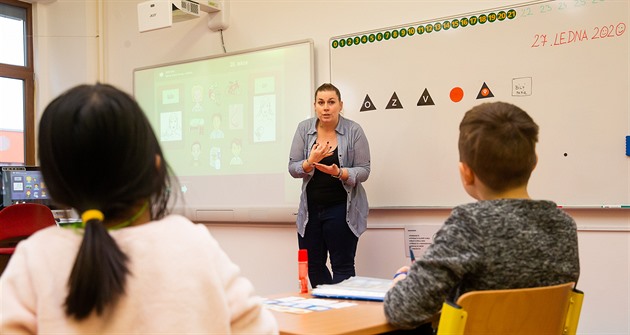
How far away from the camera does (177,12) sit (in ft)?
16.6

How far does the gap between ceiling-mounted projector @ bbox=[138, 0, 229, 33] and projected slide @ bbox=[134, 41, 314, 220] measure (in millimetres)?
322

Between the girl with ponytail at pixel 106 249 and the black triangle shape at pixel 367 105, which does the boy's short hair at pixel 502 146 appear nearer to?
the girl with ponytail at pixel 106 249

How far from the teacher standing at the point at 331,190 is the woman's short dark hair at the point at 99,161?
2880mm

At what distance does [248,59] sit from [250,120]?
1.48 feet

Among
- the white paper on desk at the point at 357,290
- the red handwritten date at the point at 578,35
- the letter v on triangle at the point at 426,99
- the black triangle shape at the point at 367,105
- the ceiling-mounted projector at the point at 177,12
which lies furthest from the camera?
the ceiling-mounted projector at the point at 177,12

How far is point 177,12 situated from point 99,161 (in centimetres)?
432

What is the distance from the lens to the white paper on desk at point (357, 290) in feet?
6.28

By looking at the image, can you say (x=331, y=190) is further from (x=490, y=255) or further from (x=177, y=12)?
(x=490, y=255)

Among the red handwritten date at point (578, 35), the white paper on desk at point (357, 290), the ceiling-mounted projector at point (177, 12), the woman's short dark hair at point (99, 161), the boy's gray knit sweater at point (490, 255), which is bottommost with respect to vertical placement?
the white paper on desk at point (357, 290)

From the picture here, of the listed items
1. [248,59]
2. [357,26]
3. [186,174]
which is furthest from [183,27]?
[357,26]

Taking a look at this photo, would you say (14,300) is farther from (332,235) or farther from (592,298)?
(592,298)

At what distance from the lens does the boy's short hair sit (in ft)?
5.06

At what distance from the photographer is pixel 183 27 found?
539 cm

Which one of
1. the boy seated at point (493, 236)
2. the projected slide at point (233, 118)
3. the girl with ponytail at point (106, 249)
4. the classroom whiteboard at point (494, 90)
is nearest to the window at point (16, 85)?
the projected slide at point (233, 118)
